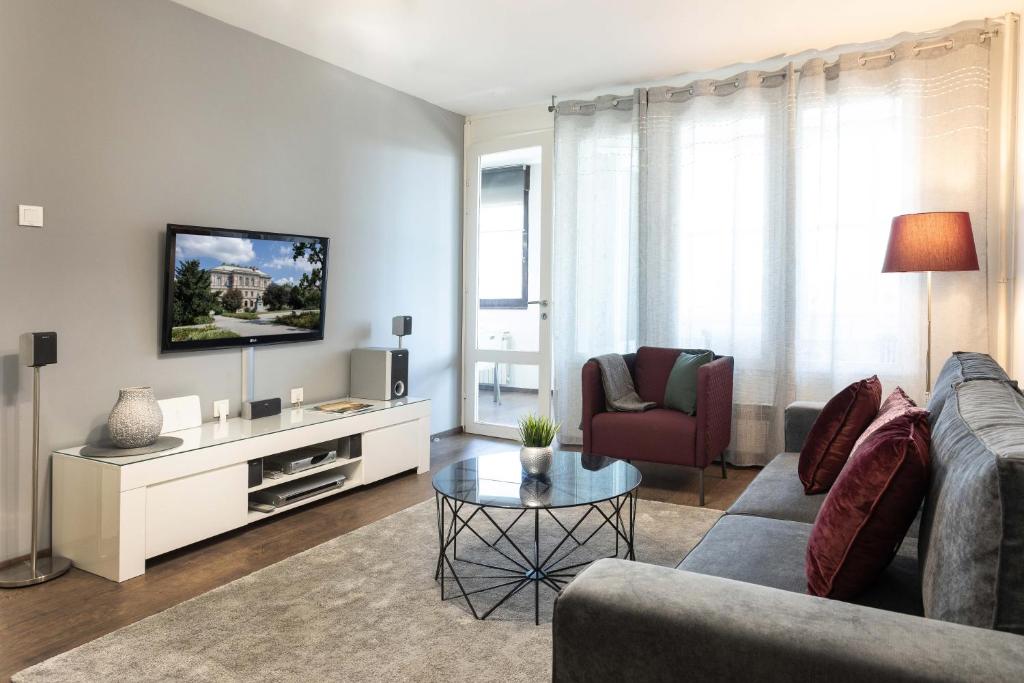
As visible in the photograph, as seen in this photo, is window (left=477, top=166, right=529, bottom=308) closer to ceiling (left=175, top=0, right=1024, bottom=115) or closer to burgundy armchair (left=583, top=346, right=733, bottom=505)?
ceiling (left=175, top=0, right=1024, bottom=115)

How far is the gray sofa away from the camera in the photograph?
1.00 metres

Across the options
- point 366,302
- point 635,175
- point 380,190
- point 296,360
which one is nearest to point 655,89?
point 635,175

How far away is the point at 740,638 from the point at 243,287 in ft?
11.1

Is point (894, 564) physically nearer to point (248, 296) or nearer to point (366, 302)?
point (248, 296)

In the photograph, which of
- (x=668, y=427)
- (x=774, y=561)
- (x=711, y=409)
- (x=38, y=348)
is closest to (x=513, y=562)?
(x=774, y=561)

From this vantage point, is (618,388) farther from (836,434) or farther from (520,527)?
(836,434)

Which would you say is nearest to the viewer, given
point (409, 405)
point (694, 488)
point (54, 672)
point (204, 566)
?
point (54, 672)

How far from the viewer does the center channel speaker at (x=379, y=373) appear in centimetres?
452

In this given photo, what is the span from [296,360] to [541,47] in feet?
8.06

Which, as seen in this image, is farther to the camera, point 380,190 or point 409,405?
point 380,190

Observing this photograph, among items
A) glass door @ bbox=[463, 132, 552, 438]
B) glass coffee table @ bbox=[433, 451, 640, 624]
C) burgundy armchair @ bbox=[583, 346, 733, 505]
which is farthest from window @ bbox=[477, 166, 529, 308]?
glass coffee table @ bbox=[433, 451, 640, 624]

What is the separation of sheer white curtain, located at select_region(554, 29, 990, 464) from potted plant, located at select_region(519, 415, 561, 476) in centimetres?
231

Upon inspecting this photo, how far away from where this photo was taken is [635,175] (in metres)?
4.97

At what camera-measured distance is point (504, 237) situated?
5.61m
